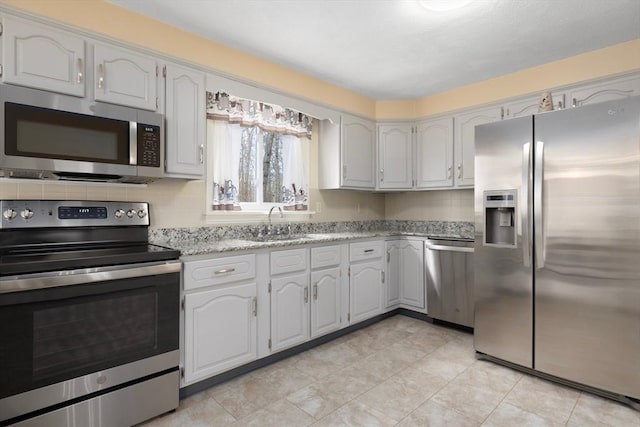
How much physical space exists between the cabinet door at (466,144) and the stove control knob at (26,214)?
347 cm

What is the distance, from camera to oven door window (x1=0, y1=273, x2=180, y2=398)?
1458 mm

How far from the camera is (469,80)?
333 cm

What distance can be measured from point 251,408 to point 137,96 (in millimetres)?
2018

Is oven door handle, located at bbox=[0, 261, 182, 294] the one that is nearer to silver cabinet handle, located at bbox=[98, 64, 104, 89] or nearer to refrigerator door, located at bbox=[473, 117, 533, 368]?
silver cabinet handle, located at bbox=[98, 64, 104, 89]

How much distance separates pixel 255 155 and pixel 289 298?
1368 millimetres

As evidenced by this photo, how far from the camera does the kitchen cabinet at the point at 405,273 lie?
11.5ft

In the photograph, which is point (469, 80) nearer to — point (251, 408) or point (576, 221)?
point (576, 221)

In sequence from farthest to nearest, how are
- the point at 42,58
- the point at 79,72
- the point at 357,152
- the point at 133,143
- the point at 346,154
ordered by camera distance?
Result: the point at 357,152, the point at 346,154, the point at 133,143, the point at 79,72, the point at 42,58

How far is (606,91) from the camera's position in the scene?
2650mm

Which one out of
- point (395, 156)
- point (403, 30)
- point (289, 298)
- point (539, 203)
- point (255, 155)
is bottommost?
point (289, 298)

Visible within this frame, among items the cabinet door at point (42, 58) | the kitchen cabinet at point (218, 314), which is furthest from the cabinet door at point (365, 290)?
the cabinet door at point (42, 58)

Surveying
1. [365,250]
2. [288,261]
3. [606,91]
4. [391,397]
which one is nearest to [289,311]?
[288,261]

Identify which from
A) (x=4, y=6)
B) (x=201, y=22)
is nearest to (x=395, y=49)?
(x=201, y=22)

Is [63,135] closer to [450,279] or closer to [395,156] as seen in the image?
[395,156]
